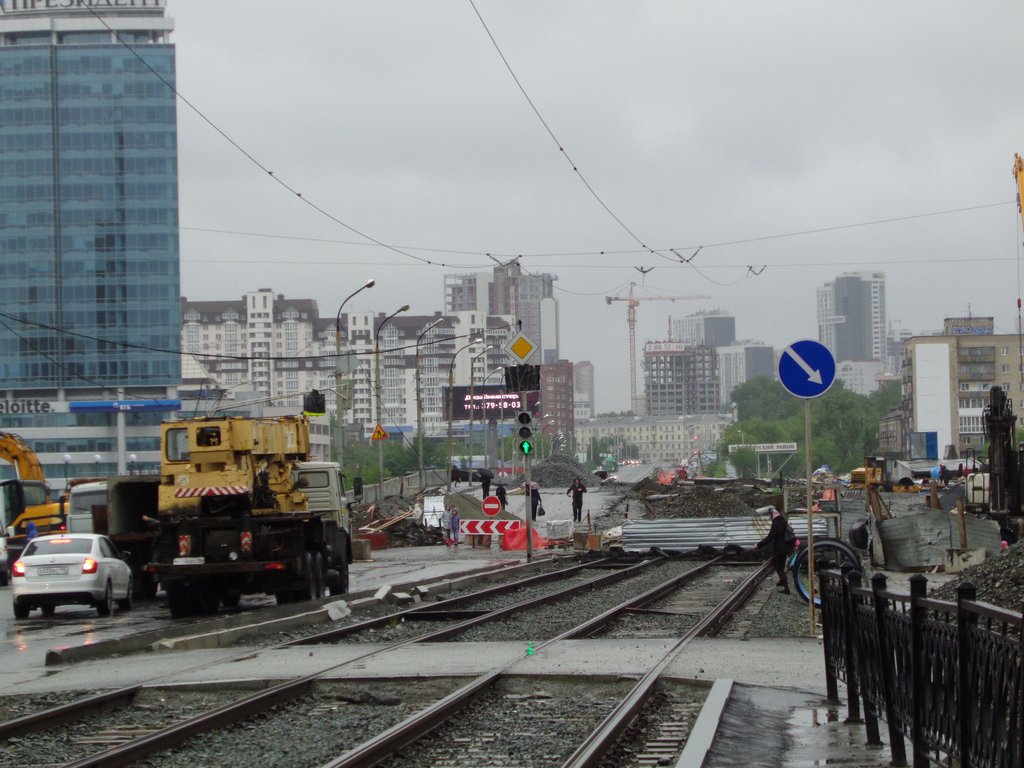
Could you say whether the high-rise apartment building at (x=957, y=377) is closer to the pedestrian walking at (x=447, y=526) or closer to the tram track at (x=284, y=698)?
the pedestrian walking at (x=447, y=526)

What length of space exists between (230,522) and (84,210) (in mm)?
116483

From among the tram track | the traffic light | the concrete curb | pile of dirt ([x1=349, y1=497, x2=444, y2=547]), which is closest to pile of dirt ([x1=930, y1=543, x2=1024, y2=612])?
the tram track

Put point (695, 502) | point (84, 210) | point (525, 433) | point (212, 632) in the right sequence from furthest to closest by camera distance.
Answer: point (84, 210) → point (695, 502) → point (525, 433) → point (212, 632)

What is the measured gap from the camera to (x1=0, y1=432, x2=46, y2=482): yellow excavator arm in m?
40.5

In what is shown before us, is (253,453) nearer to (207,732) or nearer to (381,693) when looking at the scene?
(381,693)

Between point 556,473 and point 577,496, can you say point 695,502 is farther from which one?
point 556,473

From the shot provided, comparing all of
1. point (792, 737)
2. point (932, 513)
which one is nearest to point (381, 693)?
point (792, 737)

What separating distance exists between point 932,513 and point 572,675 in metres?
17.7

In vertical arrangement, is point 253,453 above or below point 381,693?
above

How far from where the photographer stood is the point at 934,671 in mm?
7008

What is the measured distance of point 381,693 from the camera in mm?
12164

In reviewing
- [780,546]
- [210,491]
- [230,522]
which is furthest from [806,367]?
[210,491]

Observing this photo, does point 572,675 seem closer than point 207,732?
No

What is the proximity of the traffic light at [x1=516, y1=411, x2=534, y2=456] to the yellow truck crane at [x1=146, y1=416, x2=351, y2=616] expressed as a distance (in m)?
7.14
